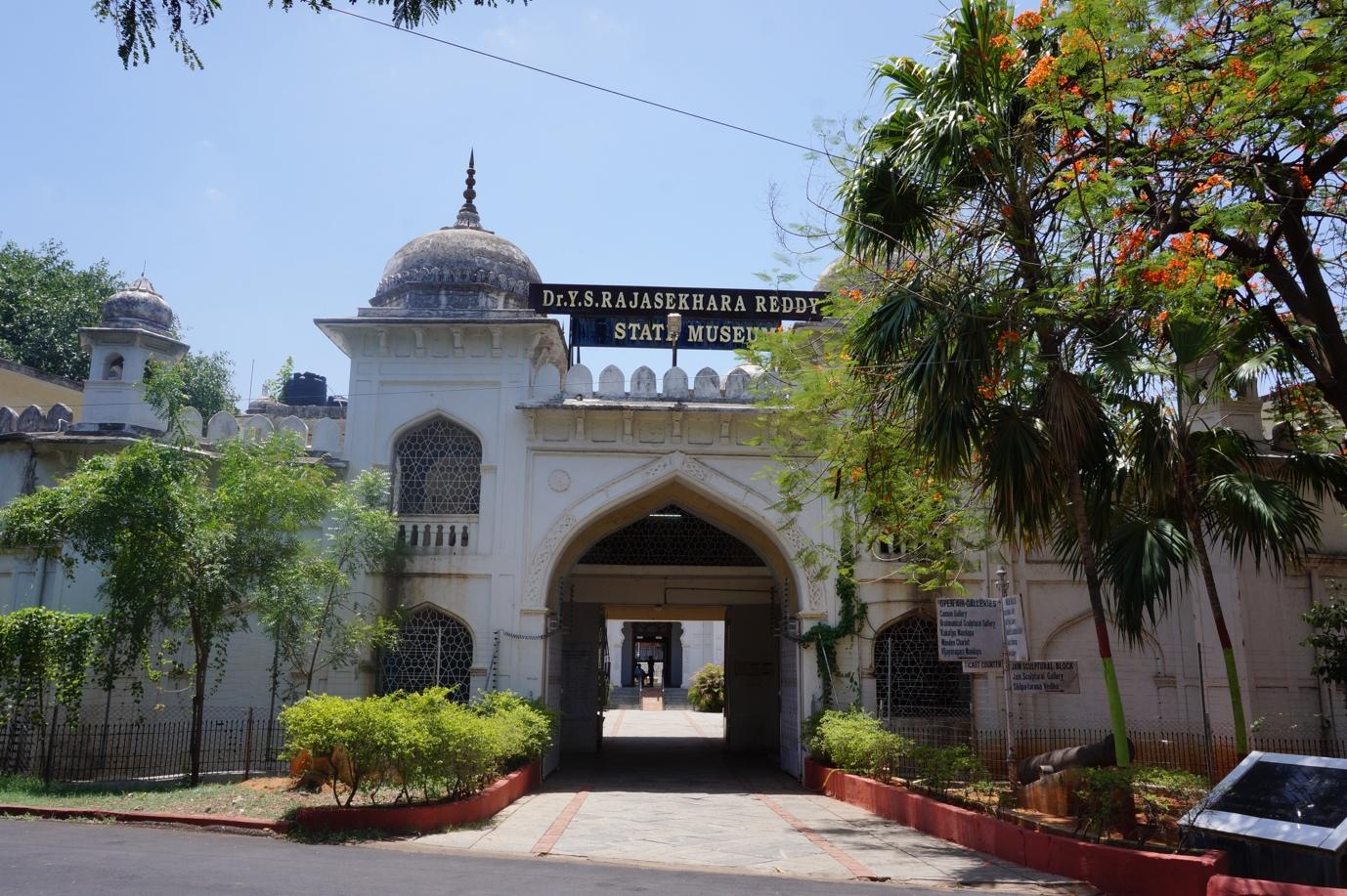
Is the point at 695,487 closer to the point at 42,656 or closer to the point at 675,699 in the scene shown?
the point at 42,656

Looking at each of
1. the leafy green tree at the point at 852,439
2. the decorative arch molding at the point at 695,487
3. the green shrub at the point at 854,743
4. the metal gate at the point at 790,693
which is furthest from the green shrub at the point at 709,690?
the leafy green tree at the point at 852,439

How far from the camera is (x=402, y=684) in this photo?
52.0 ft

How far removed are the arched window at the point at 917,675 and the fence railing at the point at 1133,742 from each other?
1.04 feet

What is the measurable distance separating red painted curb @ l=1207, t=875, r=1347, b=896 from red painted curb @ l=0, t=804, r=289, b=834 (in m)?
8.06

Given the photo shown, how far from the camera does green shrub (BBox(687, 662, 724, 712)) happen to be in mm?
37094

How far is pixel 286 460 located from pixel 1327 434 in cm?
1190

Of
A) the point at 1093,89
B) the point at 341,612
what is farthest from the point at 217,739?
the point at 1093,89

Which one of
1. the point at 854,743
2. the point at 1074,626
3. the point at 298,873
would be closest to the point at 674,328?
the point at 854,743

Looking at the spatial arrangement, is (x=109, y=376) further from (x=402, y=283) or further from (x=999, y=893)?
(x=999, y=893)

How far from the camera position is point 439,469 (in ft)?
53.7

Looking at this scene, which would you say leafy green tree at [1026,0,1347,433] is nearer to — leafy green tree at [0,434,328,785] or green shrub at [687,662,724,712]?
leafy green tree at [0,434,328,785]

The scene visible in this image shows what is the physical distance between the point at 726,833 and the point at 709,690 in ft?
87.9

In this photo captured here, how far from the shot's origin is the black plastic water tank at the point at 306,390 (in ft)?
81.1

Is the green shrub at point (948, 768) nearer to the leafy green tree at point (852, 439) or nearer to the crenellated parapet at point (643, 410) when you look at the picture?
the leafy green tree at point (852, 439)
